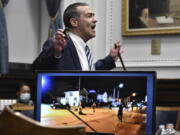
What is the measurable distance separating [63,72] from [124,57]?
2.55 m

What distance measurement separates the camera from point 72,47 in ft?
5.64

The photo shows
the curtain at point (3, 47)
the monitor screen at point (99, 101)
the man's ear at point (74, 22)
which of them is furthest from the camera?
the curtain at point (3, 47)

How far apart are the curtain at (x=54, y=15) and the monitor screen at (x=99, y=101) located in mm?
2673

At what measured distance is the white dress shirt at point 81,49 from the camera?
1685 millimetres

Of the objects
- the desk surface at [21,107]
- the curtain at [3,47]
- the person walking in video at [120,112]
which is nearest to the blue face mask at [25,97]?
the desk surface at [21,107]

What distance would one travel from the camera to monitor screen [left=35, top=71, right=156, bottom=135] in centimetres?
118

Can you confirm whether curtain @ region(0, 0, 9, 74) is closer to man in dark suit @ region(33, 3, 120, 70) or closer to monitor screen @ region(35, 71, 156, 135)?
man in dark suit @ region(33, 3, 120, 70)

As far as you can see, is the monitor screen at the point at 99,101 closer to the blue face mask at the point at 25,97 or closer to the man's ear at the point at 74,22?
the blue face mask at the point at 25,97

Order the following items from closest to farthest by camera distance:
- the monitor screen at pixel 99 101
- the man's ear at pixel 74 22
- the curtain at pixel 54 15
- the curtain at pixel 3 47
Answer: the monitor screen at pixel 99 101, the man's ear at pixel 74 22, the curtain at pixel 3 47, the curtain at pixel 54 15

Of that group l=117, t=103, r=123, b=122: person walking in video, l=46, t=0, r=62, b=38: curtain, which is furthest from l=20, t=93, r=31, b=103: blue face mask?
l=46, t=0, r=62, b=38: curtain

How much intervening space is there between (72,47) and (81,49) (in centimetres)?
8

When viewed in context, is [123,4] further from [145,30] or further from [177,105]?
[177,105]

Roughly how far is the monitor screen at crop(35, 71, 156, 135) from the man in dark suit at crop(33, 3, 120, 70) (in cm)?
19

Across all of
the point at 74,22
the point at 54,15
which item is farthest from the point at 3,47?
the point at 74,22
